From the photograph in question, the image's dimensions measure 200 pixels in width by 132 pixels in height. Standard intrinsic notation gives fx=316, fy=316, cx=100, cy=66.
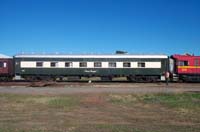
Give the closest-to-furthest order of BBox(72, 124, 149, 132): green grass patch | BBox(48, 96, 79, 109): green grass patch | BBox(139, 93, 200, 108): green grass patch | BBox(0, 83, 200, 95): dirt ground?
BBox(72, 124, 149, 132): green grass patch < BBox(48, 96, 79, 109): green grass patch < BBox(139, 93, 200, 108): green grass patch < BBox(0, 83, 200, 95): dirt ground

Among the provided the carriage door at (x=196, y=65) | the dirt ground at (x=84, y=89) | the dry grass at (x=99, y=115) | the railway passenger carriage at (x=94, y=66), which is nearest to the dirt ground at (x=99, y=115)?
the dry grass at (x=99, y=115)

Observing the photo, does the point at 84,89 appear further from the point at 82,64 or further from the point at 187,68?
the point at 187,68

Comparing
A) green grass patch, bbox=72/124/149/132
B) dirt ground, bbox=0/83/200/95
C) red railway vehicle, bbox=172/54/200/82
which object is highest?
red railway vehicle, bbox=172/54/200/82

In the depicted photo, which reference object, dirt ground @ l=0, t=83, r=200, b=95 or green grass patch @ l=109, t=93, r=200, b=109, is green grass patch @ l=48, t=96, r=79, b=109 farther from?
dirt ground @ l=0, t=83, r=200, b=95

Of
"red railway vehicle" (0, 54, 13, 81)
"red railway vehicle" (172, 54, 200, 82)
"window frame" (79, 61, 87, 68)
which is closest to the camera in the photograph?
"red railway vehicle" (172, 54, 200, 82)

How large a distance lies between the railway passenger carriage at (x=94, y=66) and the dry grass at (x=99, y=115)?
66.2 feet

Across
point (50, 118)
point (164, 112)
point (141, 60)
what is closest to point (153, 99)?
point (164, 112)

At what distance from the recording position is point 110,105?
662 inches

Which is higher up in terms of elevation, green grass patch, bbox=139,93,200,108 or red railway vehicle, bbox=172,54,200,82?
red railway vehicle, bbox=172,54,200,82

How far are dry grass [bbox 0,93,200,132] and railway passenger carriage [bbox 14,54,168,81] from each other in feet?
66.2

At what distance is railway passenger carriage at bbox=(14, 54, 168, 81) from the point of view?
39.6 meters

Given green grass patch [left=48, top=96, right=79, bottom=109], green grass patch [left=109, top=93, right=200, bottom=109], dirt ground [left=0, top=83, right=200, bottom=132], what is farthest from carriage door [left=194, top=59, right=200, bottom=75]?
green grass patch [left=48, top=96, right=79, bottom=109]

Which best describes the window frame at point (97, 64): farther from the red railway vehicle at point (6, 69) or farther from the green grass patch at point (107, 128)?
the green grass patch at point (107, 128)

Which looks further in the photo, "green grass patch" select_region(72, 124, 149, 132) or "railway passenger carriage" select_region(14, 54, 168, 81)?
"railway passenger carriage" select_region(14, 54, 168, 81)
